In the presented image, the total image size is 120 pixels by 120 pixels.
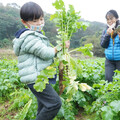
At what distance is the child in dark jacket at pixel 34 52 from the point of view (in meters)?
1.48

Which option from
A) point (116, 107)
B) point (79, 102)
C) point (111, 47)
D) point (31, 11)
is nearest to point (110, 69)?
point (111, 47)

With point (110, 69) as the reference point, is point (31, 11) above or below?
above

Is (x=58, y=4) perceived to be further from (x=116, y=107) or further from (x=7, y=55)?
(x=7, y=55)

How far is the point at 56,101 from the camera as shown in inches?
63.1

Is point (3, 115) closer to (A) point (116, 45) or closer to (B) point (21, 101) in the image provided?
(B) point (21, 101)

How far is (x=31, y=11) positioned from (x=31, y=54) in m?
0.45

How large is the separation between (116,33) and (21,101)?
2.06 meters

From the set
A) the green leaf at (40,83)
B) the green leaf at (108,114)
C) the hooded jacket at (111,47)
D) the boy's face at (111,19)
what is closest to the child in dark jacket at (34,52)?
the green leaf at (40,83)

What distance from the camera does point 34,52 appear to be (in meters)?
1.49

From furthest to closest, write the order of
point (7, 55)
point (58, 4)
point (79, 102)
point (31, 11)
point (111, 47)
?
point (7, 55), point (111, 47), point (79, 102), point (58, 4), point (31, 11)

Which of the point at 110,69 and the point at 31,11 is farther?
the point at 110,69

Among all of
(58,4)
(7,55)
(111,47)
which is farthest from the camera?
(7,55)

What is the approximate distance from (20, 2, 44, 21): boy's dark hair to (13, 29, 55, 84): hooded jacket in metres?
0.16

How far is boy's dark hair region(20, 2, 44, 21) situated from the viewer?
1.51 metres
